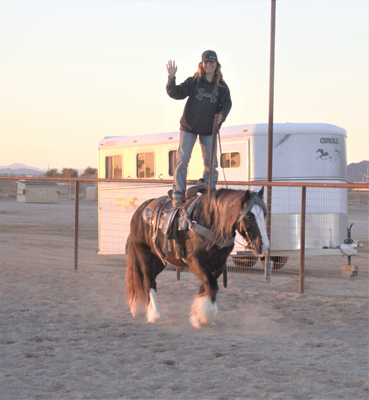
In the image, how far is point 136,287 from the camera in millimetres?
6133

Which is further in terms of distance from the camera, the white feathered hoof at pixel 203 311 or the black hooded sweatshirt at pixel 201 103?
the black hooded sweatshirt at pixel 201 103

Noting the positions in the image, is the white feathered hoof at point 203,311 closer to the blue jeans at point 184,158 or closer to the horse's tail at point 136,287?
the horse's tail at point 136,287

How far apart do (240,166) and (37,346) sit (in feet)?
22.8

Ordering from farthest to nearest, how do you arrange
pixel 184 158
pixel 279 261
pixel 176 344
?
1. pixel 279 261
2. pixel 184 158
3. pixel 176 344

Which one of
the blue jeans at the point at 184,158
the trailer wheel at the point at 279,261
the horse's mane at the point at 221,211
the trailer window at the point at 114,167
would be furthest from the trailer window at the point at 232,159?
the horse's mane at the point at 221,211

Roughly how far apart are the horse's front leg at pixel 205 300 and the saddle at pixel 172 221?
31 cm

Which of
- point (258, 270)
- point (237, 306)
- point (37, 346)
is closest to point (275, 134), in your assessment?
point (258, 270)

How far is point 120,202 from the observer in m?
12.2

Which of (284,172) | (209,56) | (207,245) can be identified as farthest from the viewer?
Result: (284,172)

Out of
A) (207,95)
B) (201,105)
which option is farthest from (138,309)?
(207,95)

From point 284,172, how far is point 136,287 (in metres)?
5.68

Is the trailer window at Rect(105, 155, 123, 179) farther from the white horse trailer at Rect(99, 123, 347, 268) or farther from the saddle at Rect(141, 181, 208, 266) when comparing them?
the saddle at Rect(141, 181, 208, 266)

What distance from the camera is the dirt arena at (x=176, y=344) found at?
3822 millimetres

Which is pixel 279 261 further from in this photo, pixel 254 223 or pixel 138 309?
pixel 254 223
